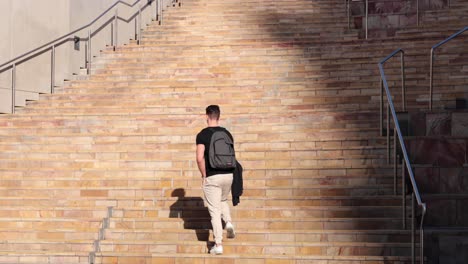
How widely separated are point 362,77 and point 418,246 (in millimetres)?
6053

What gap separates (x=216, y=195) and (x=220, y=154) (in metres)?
0.43

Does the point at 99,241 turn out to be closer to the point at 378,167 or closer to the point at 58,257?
the point at 58,257

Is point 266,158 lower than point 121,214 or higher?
higher

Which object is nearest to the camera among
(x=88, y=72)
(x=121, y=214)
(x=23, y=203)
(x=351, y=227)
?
(x=351, y=227)

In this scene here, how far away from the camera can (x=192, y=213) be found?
9.54 metres

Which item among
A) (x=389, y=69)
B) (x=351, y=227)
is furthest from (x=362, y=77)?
(x=351, y=227)

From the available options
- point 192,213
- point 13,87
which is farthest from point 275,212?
point 13,87

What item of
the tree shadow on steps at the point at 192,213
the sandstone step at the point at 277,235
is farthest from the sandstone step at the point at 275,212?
the sandstone step at the point at 277,235

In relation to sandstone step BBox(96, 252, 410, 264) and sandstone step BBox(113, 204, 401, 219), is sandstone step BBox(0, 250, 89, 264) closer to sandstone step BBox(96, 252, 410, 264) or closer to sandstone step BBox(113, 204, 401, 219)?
sandstone step BBox(96, 252, 410, 264)

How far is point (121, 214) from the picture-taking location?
31.6 ft

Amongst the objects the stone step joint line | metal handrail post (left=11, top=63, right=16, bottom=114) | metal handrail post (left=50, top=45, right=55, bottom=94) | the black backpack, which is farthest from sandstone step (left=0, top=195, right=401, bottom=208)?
metal handrail post (left=50, top=45, right=55, bottom=94)

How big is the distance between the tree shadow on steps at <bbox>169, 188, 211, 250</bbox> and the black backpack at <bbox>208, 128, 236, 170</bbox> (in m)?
1.00

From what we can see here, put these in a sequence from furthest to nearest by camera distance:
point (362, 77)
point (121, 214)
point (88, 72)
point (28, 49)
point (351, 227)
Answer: point (88, 72)
point (28, 49)
point (362, 77)
point (121, 214)
point (351, 227)

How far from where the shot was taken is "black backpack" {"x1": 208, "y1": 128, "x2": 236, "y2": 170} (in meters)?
8.22
